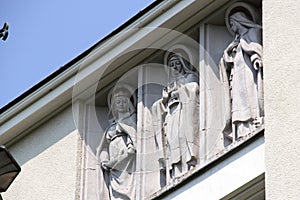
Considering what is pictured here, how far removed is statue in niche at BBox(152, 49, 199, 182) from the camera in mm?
12727

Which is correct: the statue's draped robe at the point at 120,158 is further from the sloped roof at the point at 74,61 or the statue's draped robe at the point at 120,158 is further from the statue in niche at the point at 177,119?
the sloped roof at the point at 74,61

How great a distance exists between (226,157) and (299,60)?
97cm

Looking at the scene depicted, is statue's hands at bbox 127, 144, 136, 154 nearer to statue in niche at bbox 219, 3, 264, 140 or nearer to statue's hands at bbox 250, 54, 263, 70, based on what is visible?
statue in niche at bbox 219, 3, 264, 140

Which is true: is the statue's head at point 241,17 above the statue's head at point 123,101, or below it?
above

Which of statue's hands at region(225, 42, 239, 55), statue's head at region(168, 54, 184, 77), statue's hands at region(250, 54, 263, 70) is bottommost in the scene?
statue's hands at region(250, 54, 263, 70)

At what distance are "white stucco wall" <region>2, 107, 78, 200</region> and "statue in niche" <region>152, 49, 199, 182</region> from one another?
41.3 inches

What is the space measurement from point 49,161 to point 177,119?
170cm

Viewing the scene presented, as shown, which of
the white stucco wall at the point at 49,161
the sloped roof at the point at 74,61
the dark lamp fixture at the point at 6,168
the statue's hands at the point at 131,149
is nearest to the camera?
the dark lamp fixture at the point at 6,168

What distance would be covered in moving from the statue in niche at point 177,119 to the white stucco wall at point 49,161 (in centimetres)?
105

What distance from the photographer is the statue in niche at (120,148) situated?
13430mm

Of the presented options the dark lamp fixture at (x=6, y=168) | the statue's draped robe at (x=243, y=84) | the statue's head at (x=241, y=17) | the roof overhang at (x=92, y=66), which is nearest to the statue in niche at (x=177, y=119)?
the roof overhang at (x=92, y=66)

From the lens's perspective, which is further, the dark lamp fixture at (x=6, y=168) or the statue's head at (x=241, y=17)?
the statue's head at (x=241, y=17)

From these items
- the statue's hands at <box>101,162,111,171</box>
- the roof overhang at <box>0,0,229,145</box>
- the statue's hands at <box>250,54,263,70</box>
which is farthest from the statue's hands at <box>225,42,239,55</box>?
the statue's hands at <box>101,162,111,171</box>

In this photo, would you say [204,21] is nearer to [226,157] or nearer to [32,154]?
[226,157]
